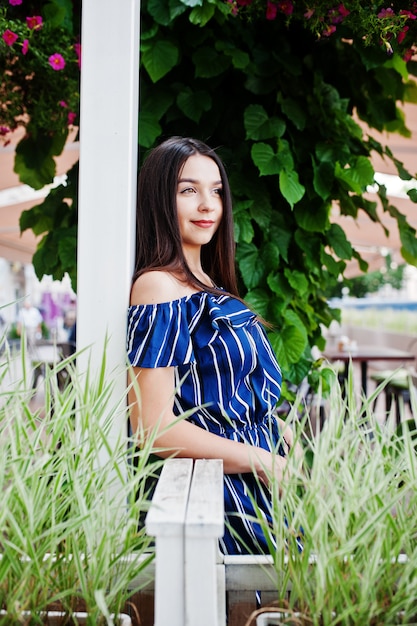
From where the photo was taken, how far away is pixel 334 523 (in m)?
0.81

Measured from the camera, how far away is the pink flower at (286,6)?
1778 mm

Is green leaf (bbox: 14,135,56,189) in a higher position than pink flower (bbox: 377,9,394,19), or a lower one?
lower

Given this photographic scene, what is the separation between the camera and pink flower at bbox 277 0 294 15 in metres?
1.78

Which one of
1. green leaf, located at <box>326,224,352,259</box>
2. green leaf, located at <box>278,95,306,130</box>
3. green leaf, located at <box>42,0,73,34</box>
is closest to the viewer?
green leaf, located at <box>42,0,73,34</box>

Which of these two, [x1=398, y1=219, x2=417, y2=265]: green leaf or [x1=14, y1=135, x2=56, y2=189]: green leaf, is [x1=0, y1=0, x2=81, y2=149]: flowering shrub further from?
[x1=398, y1=219, x2=417, y2=265]: green leaf

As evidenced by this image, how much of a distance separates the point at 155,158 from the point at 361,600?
1.02 m

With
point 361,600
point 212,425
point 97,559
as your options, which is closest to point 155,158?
point 212,425

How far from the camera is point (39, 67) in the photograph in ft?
6.73

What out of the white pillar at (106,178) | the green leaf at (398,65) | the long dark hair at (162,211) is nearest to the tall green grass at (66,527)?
the white pillar at (106,178)

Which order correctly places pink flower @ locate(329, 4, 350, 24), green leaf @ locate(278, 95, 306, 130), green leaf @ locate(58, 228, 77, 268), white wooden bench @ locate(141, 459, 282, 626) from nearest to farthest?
white wooden bench @ locate(141, 459, 282, 626), pink flower @ locate(329, 4, 350, 24), green leaf @ locate(278, 95, 306, 130), green leaf @ locate(58, 228, 77, 268)

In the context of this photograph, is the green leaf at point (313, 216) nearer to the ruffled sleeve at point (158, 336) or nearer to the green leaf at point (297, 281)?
the green leaf at point (297, 281)

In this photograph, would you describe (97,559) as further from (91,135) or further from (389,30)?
(389,30)

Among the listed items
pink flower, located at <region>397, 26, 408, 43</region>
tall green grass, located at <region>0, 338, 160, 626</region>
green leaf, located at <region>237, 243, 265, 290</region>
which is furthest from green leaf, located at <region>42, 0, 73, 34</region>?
tall green grass, located at <region>0, 338, 160, 626</region>

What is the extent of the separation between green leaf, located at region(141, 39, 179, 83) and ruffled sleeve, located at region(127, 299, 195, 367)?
0.92 meters
